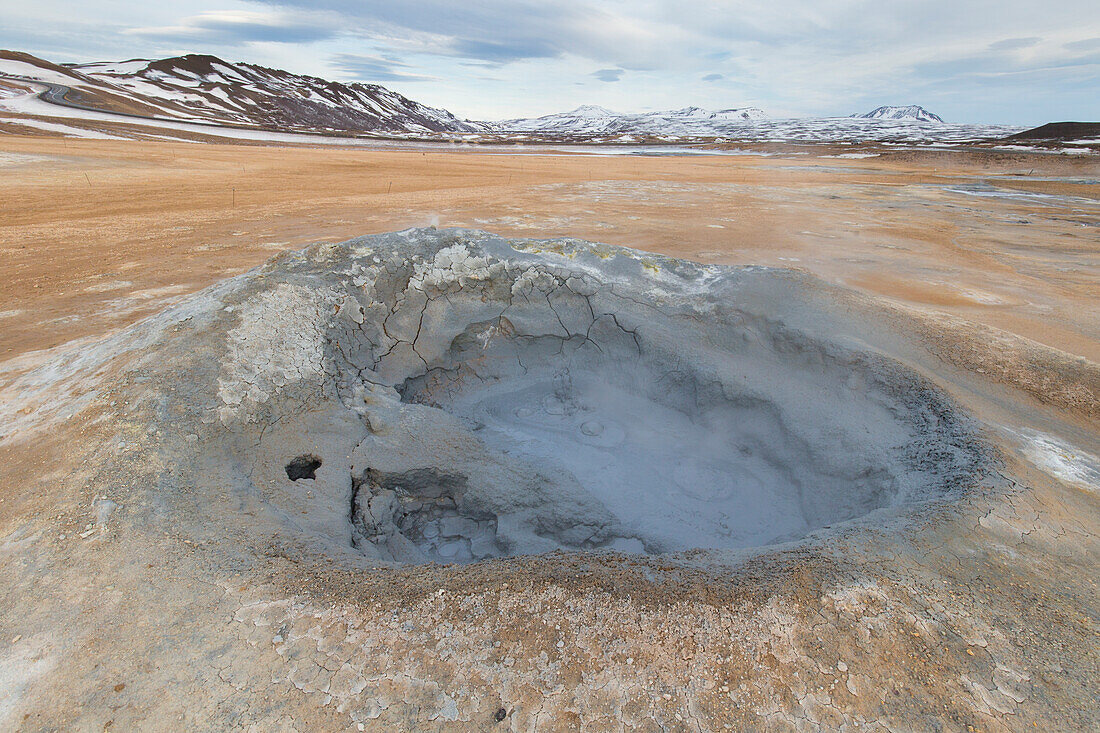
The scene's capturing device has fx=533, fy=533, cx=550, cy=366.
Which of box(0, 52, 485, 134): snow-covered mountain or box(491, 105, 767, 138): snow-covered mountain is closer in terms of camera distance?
box(0, 52, 485, 134): snow-covered mountain

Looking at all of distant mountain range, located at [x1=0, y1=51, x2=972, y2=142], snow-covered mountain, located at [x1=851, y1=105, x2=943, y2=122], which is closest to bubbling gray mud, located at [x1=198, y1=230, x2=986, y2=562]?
distant mountain range, located at [x1=0, y1=51, x2=972, y2=142]

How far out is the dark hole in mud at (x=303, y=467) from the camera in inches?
136

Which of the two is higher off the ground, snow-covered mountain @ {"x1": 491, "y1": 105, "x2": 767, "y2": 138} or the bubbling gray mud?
snow-covered mountain @ {"x1": 491, "y1": 105, "x2": 767, "y2": 138}

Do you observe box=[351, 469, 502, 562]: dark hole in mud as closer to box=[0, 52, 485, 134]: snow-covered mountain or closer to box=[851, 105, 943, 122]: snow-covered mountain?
box=[0, 52, 485, 134]: snow-covered mountain

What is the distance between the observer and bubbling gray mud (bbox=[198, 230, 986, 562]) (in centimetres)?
371

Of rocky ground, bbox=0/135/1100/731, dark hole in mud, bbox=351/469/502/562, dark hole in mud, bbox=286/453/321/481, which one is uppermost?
rocky ground, bbox=0/135/1100/731

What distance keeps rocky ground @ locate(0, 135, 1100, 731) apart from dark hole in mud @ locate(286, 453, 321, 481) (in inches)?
1.2

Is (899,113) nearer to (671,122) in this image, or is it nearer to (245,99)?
(671,122)

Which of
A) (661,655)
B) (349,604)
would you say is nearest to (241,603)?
(349,604)

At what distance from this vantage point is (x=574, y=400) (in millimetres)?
5484

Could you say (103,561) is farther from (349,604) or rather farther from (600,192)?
(600,192)

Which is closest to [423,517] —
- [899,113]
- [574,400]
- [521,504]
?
[521,504]

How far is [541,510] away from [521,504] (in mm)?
153

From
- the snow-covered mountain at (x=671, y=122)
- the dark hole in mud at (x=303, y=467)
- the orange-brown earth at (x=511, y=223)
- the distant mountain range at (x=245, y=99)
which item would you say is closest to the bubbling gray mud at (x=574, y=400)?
the dark hole in mud at (x=303, y=467)
